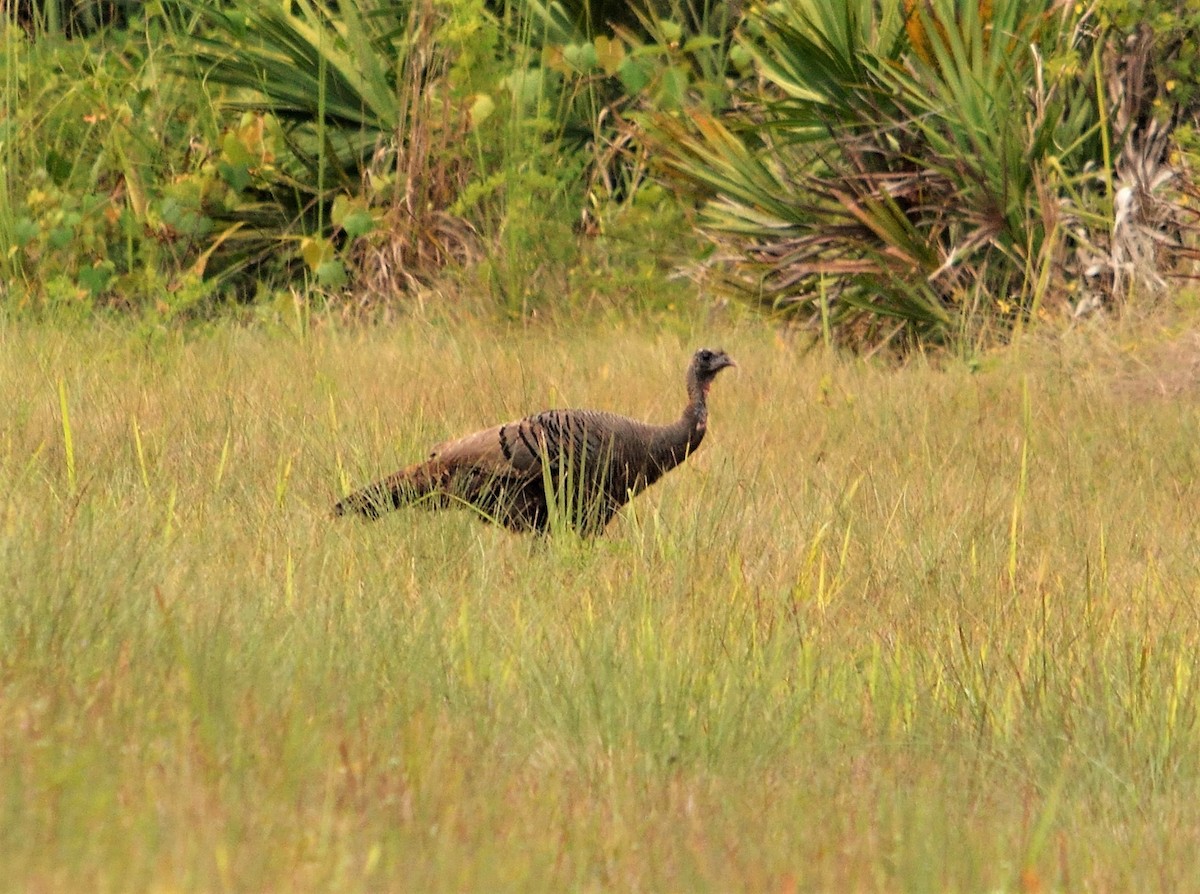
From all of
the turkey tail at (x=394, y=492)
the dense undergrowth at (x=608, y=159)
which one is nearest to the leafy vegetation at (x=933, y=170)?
the dense undergrowth at (x=608, y=159)

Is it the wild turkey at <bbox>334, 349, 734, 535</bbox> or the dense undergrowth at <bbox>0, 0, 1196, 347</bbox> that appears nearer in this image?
the wild turkey at <bbox>334, 349, 734, 535</bbox>

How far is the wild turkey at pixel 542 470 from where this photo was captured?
4.75 metres

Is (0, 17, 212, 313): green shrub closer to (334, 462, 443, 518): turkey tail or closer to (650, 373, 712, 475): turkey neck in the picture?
(334, 462, 443, 518): turkey tail

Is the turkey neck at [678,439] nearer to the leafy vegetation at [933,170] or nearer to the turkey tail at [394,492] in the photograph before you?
the turkey tail at [394,492]

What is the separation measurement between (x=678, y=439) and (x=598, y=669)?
1605 millimetres

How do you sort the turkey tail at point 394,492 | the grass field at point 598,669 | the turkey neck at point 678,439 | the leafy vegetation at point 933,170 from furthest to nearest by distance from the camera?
1. the leafy vegetation at point 933,170
2. the turkey neck at point 678,439
3. the turkey tail at point 394,492
4. the grass field at point 598,669

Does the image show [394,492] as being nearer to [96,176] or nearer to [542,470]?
[542,470]

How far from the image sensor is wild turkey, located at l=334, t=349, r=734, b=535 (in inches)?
187

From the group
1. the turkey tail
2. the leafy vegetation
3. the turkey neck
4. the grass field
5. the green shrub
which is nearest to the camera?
the grass field

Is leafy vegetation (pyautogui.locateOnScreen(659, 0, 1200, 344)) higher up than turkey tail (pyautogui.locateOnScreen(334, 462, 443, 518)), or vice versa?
leafy vegetation (pyautogui.locateOnScreen(659, 0, 1200, 344))

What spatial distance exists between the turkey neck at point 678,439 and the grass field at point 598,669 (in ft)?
0.46

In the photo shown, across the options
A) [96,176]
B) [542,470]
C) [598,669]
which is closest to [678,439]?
[542,470]

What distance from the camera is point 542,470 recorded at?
4.79m

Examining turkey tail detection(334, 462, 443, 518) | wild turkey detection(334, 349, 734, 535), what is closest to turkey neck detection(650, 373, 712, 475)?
wild turkey detection(334, 349, 734, 535)
